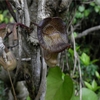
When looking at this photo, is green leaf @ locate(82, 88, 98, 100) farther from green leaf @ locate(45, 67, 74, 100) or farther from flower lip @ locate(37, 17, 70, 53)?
flower lip @ locate(37, 17, 70, 53)

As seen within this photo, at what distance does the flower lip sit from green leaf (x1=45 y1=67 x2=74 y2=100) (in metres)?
0.18

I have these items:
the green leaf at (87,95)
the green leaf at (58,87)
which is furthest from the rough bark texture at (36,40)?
the green leaf at (87,95)

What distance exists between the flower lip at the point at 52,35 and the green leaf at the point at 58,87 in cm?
18

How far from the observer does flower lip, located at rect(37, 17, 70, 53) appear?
53cm

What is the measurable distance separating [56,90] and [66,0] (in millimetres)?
256

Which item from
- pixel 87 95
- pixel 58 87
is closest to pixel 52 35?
pixel 58 87

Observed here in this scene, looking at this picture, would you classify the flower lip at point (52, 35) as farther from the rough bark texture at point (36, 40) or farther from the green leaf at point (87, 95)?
the green leaf at point (87, 95)

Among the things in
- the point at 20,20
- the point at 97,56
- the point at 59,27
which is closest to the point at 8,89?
the point at 20,20

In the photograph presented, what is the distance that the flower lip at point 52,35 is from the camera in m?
0.53

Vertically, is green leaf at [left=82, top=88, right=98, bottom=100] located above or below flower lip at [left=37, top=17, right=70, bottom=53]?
below

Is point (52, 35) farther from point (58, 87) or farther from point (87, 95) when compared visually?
point (87, 95)

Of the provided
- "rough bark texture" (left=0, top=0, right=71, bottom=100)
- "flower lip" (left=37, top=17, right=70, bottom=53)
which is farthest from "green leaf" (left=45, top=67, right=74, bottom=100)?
"flower lip" (left=37, top=17, right=70, bottom=53)

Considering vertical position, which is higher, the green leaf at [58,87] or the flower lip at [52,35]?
the flower lip at [52,35]

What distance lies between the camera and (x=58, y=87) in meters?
0.75
